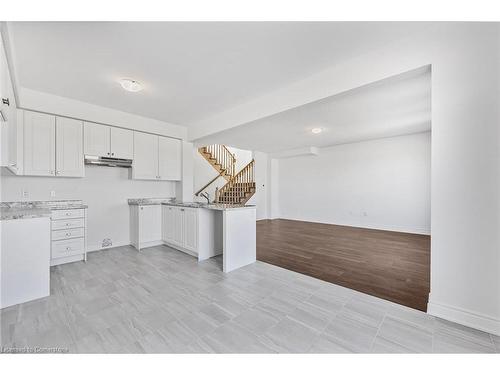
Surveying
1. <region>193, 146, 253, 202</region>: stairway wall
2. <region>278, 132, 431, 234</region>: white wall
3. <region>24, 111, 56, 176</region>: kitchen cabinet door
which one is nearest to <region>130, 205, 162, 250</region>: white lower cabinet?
<region>24, 111, 56, 176</region>: kitchen cabinet door

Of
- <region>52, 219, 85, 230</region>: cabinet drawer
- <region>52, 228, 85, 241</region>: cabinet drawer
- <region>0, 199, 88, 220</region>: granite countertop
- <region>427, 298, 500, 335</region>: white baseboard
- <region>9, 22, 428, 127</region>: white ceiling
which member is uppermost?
<region>9, 22, 428, 127</region>: white ceiling

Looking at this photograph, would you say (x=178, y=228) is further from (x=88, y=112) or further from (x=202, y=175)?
(x=202, y=175)

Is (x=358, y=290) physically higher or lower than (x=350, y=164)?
lower

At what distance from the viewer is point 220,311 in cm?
193

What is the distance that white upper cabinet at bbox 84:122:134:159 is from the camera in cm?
349

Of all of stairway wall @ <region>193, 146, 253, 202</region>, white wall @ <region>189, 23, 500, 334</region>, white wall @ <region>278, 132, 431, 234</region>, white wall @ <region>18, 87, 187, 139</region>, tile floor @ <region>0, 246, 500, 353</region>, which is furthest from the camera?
stairway wall @ <region>193, 146, 253, 202</region>

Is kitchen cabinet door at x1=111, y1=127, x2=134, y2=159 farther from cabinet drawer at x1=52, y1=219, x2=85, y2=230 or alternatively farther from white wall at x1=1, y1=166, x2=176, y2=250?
cabinet drawer at x1=52, y1=219, x2=85, y2=230

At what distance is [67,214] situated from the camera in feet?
10.3

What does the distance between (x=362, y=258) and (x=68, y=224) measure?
4.57 meters

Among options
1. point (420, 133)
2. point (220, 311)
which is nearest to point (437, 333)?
point (220, 311)

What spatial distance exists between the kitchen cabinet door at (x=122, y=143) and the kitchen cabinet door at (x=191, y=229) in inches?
63.0

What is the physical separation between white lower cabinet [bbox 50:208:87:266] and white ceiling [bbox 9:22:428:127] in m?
1.78
